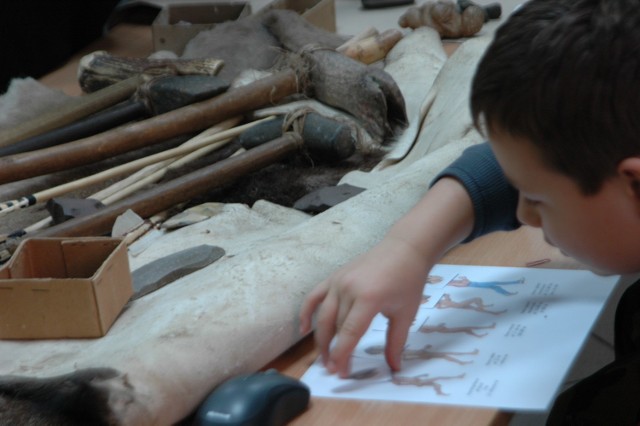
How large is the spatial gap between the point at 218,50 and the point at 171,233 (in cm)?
92

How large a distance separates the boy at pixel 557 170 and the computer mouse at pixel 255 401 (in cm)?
8

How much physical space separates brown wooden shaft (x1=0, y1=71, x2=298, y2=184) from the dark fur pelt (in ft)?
2.63

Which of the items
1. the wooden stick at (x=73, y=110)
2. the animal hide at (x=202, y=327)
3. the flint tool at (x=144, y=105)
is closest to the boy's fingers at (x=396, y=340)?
the animal hide at (x=202, y=327)

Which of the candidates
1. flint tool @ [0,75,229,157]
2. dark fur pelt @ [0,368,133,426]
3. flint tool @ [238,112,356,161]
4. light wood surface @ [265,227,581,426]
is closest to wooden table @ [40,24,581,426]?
light wood surface @ [265,227,581,426]

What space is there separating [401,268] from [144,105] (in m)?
1.03

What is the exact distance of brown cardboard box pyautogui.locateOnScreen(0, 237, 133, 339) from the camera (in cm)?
98

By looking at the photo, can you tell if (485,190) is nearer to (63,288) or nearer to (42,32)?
(63,288)

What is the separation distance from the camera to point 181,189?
5.13ft

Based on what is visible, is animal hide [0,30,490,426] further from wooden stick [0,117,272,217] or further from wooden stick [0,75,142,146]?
wooden stick [0,75,142,146]

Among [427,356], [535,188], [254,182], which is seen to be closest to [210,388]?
[427,356]

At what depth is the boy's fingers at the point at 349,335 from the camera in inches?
37.2

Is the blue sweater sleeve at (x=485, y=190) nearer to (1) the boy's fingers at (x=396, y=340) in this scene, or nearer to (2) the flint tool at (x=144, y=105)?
(1) the boy's fingers at (x=396, y=340)

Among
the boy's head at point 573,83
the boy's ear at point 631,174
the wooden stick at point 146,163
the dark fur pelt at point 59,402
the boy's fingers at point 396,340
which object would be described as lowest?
the wooden stick at point 146,163

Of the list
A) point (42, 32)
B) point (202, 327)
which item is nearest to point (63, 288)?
point (202, 327)
